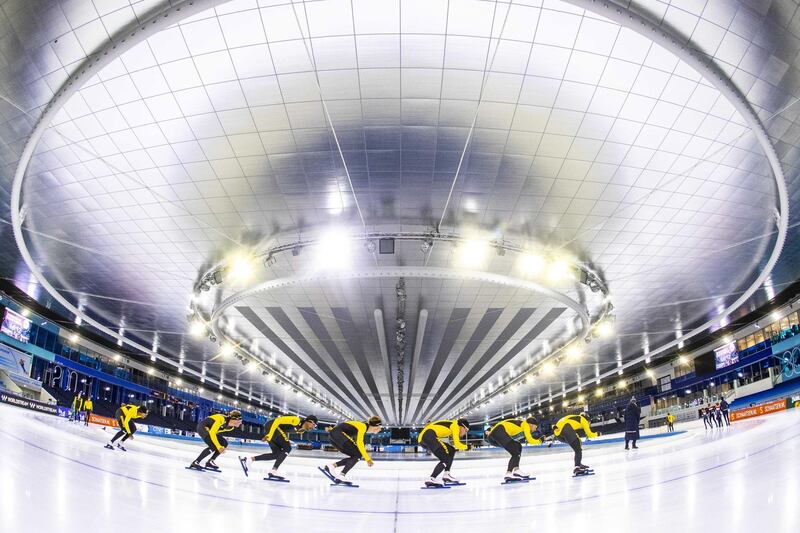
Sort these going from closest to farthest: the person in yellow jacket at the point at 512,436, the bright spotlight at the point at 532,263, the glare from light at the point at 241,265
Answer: the person in yellow jacket at the point at 512,436 → the bright spotlight at the point at 532,263 → the glare from light at the point at 241,265

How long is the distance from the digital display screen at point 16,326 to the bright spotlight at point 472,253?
26.5 m

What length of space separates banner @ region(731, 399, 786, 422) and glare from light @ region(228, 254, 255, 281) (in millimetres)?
28667

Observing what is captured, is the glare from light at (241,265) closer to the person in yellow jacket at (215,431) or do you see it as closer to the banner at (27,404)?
the person in yellow jacket at (215,431)

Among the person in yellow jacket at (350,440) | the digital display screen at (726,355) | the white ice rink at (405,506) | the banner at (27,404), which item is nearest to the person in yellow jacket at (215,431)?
the person in yellow jacket at (350,440)

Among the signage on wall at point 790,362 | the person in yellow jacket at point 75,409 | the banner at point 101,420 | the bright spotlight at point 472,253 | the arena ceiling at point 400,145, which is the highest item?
the arena ceiling at point 400,145

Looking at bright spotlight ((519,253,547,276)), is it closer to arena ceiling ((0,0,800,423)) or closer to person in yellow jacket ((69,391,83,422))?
arena ceiling ((0,0,800,423))

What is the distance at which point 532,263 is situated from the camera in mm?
17125

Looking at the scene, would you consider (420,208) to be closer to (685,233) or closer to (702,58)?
(702,58)

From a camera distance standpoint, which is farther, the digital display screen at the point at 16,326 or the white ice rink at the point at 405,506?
the digital display screen at the point at 16,326

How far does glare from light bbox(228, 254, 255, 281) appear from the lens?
17.3 m

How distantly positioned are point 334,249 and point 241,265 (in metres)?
3.74

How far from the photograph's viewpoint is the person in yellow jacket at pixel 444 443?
338 inches

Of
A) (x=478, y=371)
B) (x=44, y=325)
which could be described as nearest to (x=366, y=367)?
(x=478, y=371)

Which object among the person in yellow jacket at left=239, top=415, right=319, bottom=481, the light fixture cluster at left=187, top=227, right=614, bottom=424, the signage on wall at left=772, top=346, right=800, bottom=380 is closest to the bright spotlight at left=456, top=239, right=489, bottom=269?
the light fixture cluster at left=187, top=227, right=614, bottom=424
